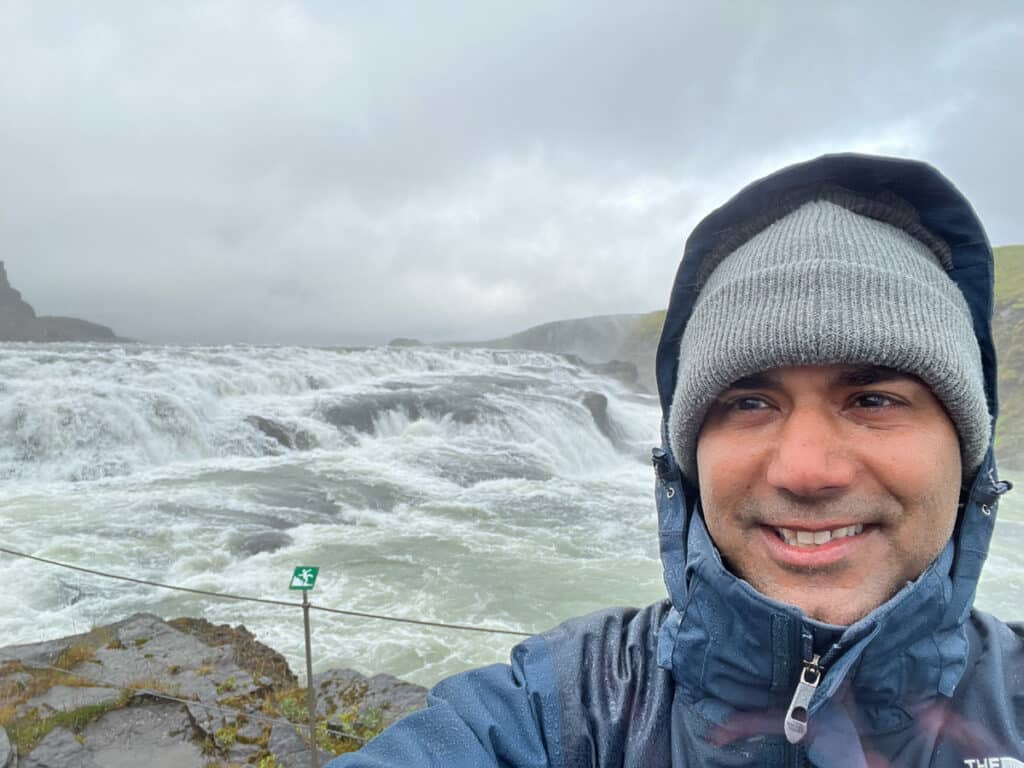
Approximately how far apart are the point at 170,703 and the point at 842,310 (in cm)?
531

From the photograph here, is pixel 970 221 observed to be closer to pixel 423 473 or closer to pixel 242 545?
pixel 242 545

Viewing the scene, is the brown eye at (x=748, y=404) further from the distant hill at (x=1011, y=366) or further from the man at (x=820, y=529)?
the distant hill at (x=1011, y=366)

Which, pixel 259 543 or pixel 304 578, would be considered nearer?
pixel 304 578

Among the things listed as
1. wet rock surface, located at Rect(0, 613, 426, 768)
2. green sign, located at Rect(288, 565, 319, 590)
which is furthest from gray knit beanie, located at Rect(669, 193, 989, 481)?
wet rock surface, located at Rect(0, 613, 426, 768)

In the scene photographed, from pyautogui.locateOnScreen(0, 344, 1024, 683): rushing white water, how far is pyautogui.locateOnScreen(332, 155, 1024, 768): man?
5.33m

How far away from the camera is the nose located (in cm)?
104

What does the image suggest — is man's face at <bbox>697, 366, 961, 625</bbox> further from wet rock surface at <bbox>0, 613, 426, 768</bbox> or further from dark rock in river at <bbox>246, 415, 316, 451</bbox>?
dark rock in river at <bbox>246, 415, 316, 451</bbox>

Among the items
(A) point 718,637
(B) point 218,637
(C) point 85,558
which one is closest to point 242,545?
(C) point 85,558

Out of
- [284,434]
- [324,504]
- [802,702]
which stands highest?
[802,702]

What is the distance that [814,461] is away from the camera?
1046 mm

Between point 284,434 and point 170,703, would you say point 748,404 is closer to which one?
point 170,703

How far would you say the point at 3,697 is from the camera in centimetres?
441

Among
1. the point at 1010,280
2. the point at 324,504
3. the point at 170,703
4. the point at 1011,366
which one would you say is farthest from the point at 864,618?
the point at 1010,280

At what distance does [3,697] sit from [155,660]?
103cm
